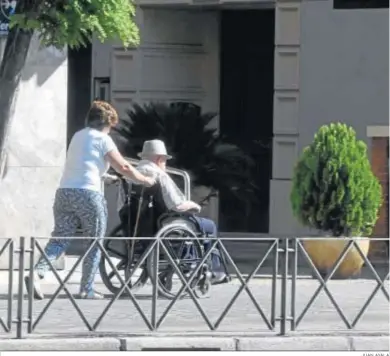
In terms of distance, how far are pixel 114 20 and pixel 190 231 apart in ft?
7.10

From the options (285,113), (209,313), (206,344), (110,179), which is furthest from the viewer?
(285,113)

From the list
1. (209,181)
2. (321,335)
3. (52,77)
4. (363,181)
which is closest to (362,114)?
(209,181)

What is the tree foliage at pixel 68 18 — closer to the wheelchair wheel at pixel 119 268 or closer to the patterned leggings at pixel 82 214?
the patterned leggings at pixel 82 214

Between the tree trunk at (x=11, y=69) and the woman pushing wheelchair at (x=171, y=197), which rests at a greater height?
the tree trunk at (x=11, y=69)

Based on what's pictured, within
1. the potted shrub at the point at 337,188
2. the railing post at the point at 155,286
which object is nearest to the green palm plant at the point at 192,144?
the potted shrub at the point at 337,188

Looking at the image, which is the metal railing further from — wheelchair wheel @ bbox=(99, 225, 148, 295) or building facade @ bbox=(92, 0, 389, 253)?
building facade @ bbox=(92, 0, 389, 253)

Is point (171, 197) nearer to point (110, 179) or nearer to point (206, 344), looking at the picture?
point (110, 179)

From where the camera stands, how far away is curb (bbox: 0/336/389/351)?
32.3 ft

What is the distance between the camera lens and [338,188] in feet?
49.8

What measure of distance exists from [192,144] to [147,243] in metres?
8.18

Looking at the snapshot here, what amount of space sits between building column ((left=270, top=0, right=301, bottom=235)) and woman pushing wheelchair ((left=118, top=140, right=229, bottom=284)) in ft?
26.3

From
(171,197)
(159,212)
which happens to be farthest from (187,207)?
(159,212)

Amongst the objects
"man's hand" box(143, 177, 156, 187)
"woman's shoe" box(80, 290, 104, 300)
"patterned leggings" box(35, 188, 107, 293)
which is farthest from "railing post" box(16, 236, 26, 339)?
"man's hand" box(143, 177, 156, 187)

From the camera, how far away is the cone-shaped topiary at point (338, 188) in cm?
1512
